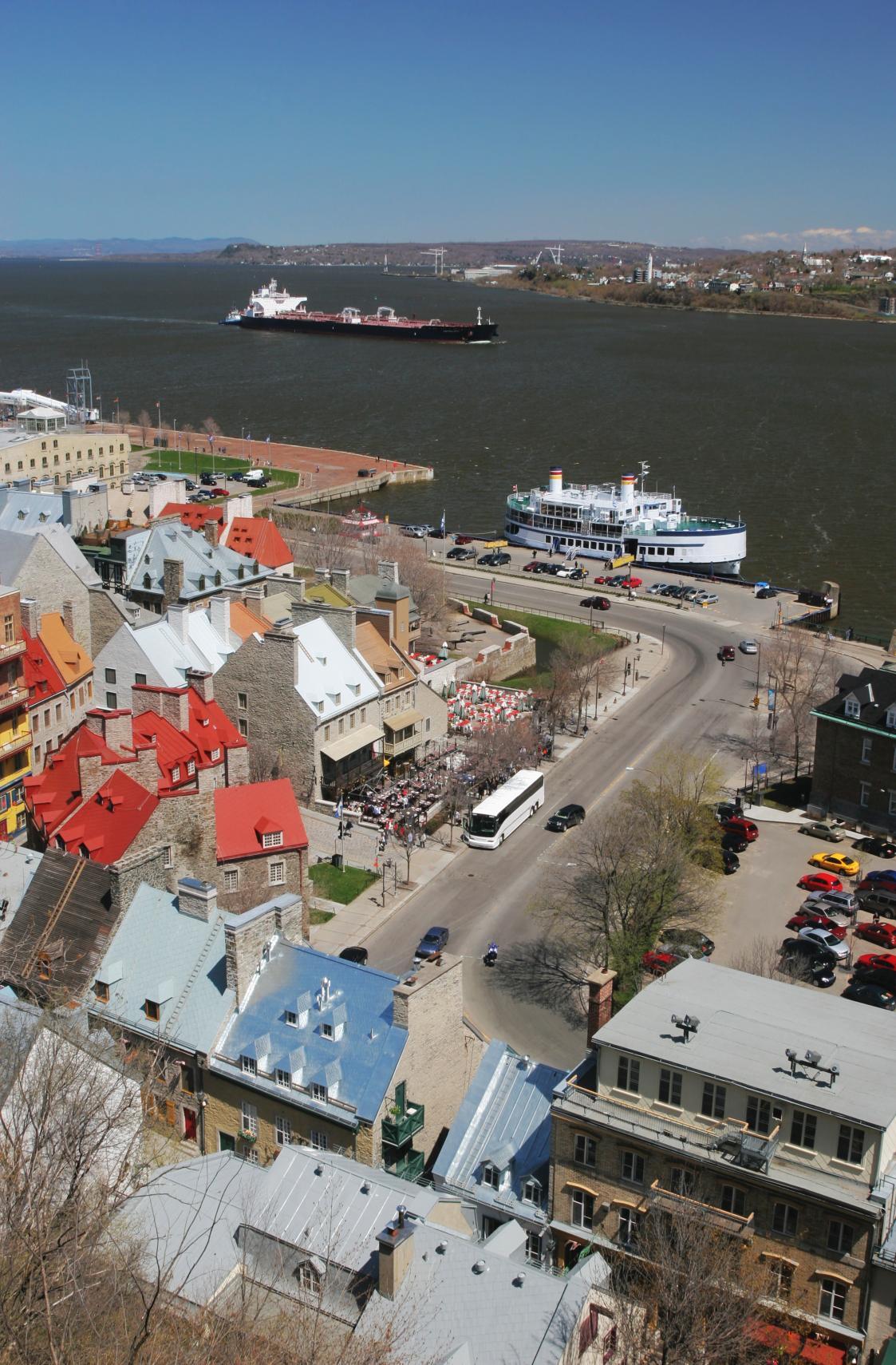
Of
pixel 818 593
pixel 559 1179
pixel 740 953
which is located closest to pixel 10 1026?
pixel 559 1179

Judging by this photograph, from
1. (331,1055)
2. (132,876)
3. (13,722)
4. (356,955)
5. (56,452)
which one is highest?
(56,452)

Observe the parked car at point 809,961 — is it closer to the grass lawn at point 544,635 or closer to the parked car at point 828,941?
the parked car at point 828,941

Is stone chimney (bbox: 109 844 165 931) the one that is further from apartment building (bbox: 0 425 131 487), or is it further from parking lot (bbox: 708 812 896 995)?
apartment building (bbox: 0 425 131 487)

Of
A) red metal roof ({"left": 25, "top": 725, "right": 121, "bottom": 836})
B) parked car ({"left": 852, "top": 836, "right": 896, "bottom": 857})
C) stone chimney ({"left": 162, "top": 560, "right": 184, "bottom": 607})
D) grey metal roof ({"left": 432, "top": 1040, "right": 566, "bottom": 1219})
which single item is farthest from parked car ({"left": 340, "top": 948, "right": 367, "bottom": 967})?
stone chimney ({"left": 162, "top": 560, "right": 184, "bottom": 607})

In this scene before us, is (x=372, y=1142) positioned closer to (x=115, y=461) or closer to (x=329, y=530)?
(x=329, y=530)

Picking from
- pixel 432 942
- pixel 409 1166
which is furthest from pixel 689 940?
pixel 409 1166

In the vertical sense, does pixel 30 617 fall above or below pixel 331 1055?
above

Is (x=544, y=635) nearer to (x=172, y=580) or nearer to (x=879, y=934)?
(x=172, y=580)
